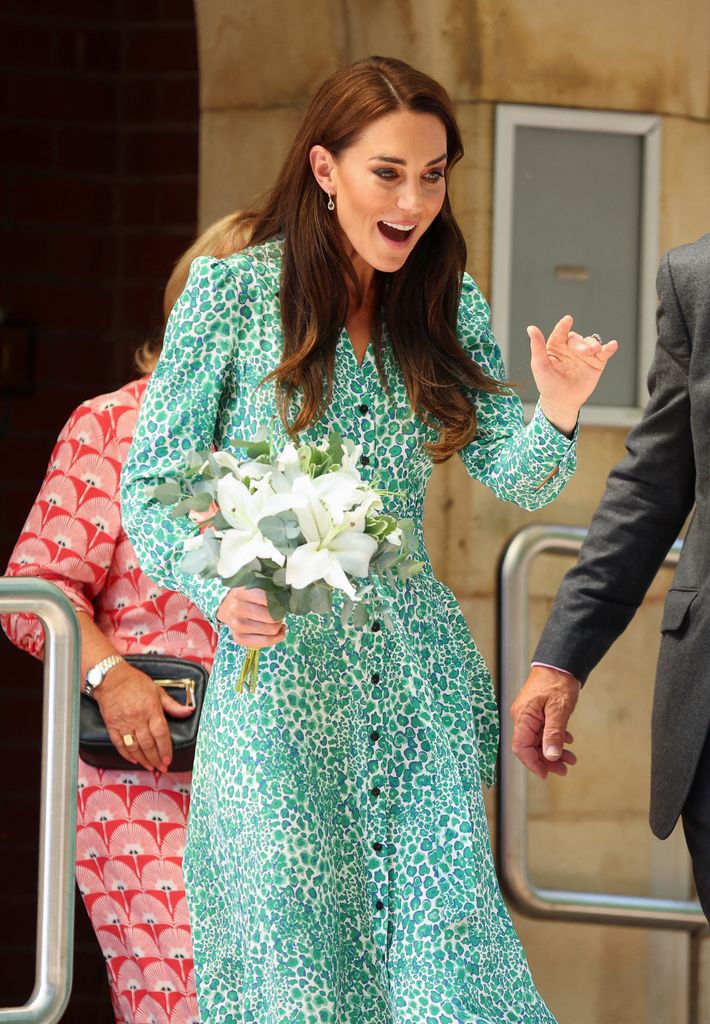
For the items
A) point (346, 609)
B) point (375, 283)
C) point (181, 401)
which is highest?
point (375, 283)

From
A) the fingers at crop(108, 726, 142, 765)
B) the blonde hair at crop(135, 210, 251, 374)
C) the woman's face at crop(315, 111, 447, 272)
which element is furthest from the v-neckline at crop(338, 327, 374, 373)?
the fingers at crop(108, 726, 142, 765)

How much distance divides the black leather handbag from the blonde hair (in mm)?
542

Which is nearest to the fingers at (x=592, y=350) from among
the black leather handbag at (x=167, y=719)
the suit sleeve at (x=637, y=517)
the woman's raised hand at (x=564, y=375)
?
the woman's raised hand at (x=564, y=375)

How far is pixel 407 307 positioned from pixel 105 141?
341 centimetres

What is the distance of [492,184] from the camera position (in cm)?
478

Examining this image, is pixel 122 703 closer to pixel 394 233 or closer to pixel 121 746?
pixel 121 746

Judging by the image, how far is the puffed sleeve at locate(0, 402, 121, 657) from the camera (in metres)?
3.66

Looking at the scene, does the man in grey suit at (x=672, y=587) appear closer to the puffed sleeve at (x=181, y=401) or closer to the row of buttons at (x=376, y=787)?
the row of buttons at (x=376, y=787)

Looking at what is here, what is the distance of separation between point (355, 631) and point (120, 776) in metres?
1.02

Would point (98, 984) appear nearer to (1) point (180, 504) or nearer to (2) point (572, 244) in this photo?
(2) point (572, 244)

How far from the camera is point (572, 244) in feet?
16.0

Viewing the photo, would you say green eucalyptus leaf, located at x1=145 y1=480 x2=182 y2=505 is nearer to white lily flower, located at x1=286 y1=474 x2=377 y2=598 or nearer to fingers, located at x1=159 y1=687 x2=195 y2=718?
white lily flower, located at x1=286 y1=474 x2=377 y2=598

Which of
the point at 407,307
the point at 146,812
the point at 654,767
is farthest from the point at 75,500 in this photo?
the point at 654,767

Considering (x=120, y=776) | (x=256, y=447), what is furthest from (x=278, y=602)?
(x=120, y=776)
